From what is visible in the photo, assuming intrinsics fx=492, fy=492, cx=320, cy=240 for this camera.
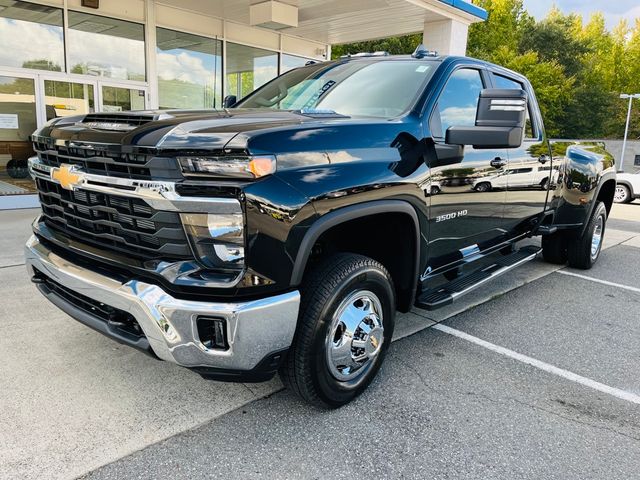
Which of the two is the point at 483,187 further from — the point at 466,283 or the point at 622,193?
the point at 622,193

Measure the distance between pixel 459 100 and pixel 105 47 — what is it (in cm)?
887

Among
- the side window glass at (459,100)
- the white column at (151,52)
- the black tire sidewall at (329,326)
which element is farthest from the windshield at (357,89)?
the white column at (151,52)

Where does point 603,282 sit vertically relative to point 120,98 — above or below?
below

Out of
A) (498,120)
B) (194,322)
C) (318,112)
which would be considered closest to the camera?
(194,322)

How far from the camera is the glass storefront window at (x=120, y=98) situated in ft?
33.1

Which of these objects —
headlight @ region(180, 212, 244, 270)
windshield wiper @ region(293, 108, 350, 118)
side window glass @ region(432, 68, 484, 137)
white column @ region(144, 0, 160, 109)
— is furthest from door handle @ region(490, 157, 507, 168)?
white column @ region(144, 0, 160, 109)

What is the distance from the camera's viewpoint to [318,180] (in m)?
2.33

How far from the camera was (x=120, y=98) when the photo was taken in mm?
10359

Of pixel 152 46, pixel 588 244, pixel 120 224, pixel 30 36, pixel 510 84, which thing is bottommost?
pixel 588 244

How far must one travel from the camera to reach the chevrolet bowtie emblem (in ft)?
8.19

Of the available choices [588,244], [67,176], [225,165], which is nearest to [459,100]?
[225,165]

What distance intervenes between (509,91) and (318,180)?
1334 mm

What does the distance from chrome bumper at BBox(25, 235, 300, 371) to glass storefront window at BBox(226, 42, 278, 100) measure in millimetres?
10574

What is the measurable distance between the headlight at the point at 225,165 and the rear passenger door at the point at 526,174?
254cm
